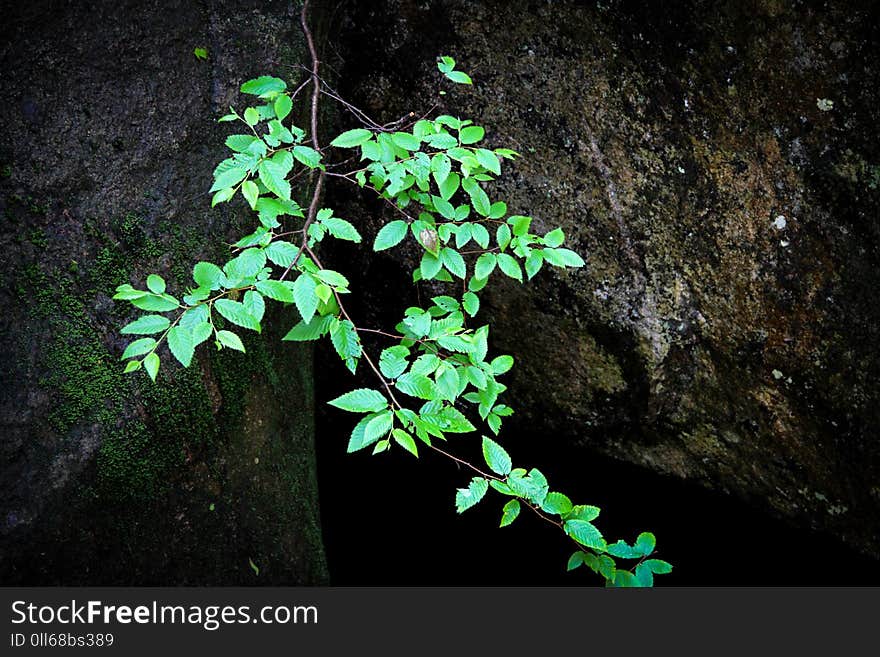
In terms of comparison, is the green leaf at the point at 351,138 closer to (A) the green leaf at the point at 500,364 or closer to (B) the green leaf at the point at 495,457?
(A) the green leaf at the point at 500,364

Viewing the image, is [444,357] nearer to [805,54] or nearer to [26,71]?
[26,71]

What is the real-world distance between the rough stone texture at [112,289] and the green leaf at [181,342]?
55 centimetres

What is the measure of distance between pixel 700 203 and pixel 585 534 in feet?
4.45

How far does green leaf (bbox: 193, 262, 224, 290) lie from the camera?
162 cm

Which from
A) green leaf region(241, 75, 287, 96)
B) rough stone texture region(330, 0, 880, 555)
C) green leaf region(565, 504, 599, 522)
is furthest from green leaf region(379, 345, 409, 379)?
rough stone texture region(330, 0, 880, 555)

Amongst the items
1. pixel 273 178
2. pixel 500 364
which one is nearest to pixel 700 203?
pixel 500 364

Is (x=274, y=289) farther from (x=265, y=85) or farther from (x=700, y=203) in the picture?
(x=700, y=203)

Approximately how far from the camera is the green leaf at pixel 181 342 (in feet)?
5.07

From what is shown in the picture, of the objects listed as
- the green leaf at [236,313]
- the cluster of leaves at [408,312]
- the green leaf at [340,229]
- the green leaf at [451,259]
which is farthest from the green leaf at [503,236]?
the green leaf at [236,313]

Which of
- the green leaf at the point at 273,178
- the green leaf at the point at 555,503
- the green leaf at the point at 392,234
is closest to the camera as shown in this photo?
the green leaf at the point at 273,178

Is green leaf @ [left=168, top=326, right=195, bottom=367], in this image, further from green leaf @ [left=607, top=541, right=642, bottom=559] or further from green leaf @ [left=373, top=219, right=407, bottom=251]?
green leaf @ [left=607, top=541, right=642, bottom=559]

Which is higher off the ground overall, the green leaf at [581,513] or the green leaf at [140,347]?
the green leaf at [140,347]

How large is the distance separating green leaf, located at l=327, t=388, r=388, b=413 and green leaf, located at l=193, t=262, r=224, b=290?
0.38m

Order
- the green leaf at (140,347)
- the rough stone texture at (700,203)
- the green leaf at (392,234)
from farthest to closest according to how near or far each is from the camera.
→ 1. the rough stone texture at (700,203)
2. the green leaf at (392,234)
3. the green leaf at (140,347)
